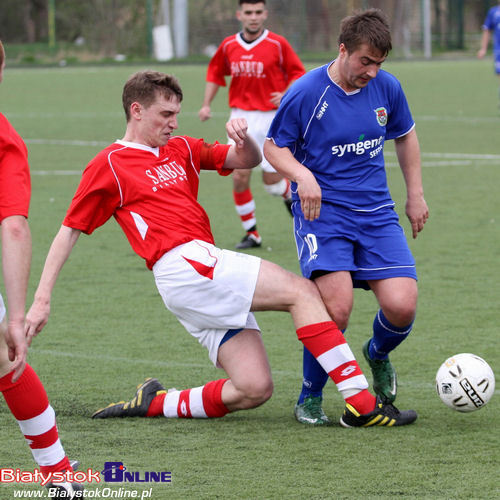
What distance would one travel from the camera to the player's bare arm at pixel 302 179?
15.7 ft

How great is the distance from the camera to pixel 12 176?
361 centimetres

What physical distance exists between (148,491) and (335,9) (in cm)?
3879

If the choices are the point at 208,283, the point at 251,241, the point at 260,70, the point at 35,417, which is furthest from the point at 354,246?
the point at 260,70

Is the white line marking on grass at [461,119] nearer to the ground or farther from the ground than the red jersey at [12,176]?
nearer to the ground

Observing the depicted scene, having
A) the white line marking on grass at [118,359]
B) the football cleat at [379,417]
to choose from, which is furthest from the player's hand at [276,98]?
the football cleat at [379,417]

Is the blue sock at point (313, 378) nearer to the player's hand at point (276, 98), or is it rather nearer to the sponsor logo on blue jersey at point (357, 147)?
the sponsor logo on blue jersey at point (357, 147)

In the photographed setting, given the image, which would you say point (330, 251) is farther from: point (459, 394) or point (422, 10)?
point (422, 10)

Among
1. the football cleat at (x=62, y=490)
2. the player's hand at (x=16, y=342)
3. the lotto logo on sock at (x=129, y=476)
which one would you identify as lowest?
the lotto logo on sock at (x=129, y=476)

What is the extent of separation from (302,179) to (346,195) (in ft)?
1.02

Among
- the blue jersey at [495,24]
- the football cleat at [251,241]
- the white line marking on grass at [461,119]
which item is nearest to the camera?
the football cleat at [251,241]

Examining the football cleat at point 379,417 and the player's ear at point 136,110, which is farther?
the player's ear at point 136,110

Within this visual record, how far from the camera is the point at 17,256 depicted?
3531 millimetres

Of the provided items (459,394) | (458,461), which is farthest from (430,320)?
(458,461)

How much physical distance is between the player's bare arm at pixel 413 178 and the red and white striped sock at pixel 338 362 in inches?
33.9
